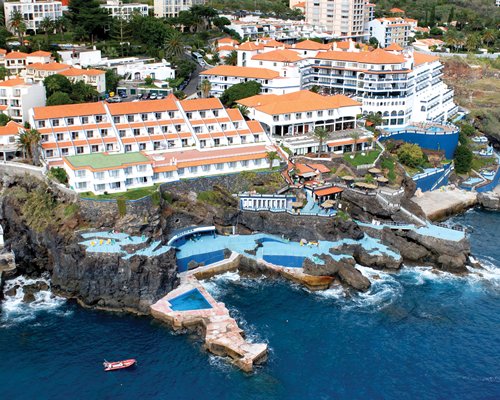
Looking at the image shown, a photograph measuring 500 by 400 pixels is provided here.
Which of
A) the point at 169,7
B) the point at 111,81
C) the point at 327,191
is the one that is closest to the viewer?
the point at 327,191

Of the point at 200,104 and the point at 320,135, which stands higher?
the point at 200,104

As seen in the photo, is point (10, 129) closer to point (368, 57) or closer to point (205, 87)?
point (205, 87)

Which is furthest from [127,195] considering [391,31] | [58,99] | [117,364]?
[391,31]

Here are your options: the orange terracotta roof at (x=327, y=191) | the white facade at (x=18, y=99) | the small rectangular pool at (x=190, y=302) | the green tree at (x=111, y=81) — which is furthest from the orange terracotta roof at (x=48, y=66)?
the small rectangular pool at (x=190, y=302)

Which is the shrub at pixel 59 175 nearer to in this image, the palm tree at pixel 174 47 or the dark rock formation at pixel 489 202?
the palm tree at pixel 174 47

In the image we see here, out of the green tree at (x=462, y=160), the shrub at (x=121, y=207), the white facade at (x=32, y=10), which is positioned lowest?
the green tree at (x=462, y=160)

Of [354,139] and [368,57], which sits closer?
[354,139]

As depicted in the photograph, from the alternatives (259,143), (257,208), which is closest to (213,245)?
(257,208)

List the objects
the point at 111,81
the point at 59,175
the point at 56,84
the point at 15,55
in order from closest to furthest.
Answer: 1. the point at 59,175
2. the point at 56,84
3. the point at 15,55
4. the point at 111,81
